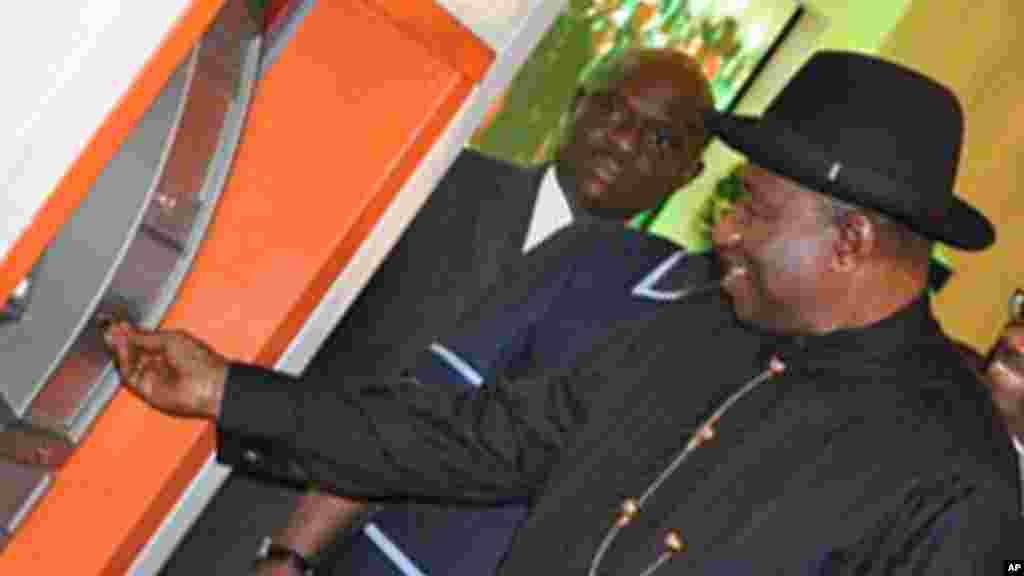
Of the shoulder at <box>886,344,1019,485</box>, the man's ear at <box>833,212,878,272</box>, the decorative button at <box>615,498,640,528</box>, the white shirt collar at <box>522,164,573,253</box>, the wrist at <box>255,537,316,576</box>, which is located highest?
the man's ear at <box>833,212,878,272</box>

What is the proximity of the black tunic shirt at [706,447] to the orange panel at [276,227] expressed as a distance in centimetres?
11

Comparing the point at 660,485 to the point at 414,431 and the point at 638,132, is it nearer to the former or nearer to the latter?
the point at 414,431

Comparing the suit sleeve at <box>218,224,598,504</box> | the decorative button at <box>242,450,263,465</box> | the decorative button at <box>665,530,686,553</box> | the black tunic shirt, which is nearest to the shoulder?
the black tunic shirt

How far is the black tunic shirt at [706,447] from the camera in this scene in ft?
5.44

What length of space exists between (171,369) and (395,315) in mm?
530

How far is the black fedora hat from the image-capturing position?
167 centimetres

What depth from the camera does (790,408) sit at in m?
1.77

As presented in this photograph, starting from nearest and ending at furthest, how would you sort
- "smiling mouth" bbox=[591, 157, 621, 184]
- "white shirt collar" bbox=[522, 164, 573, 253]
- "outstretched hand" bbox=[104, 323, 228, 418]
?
"outstretched hand" bbox=[104, 323, 228, 418] → "white shirt collar" bbox=[522, 164, 573, 253] → "smiling mouth" bbox=[591, 157, 621, 184]

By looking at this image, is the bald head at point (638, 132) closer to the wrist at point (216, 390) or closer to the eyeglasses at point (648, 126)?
the eyeglasses at point (648, 126)

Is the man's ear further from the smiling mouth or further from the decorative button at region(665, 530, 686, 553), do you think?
the smiling mouth

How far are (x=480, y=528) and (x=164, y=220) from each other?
0.67 meters

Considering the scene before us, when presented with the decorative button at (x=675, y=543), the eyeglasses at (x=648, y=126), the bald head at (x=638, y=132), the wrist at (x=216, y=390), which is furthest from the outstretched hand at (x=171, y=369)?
the eyeglasses at (x=648, y=126)

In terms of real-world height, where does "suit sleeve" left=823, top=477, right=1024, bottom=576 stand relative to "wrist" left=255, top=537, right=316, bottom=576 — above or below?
above

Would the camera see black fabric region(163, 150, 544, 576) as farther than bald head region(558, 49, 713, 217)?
No
